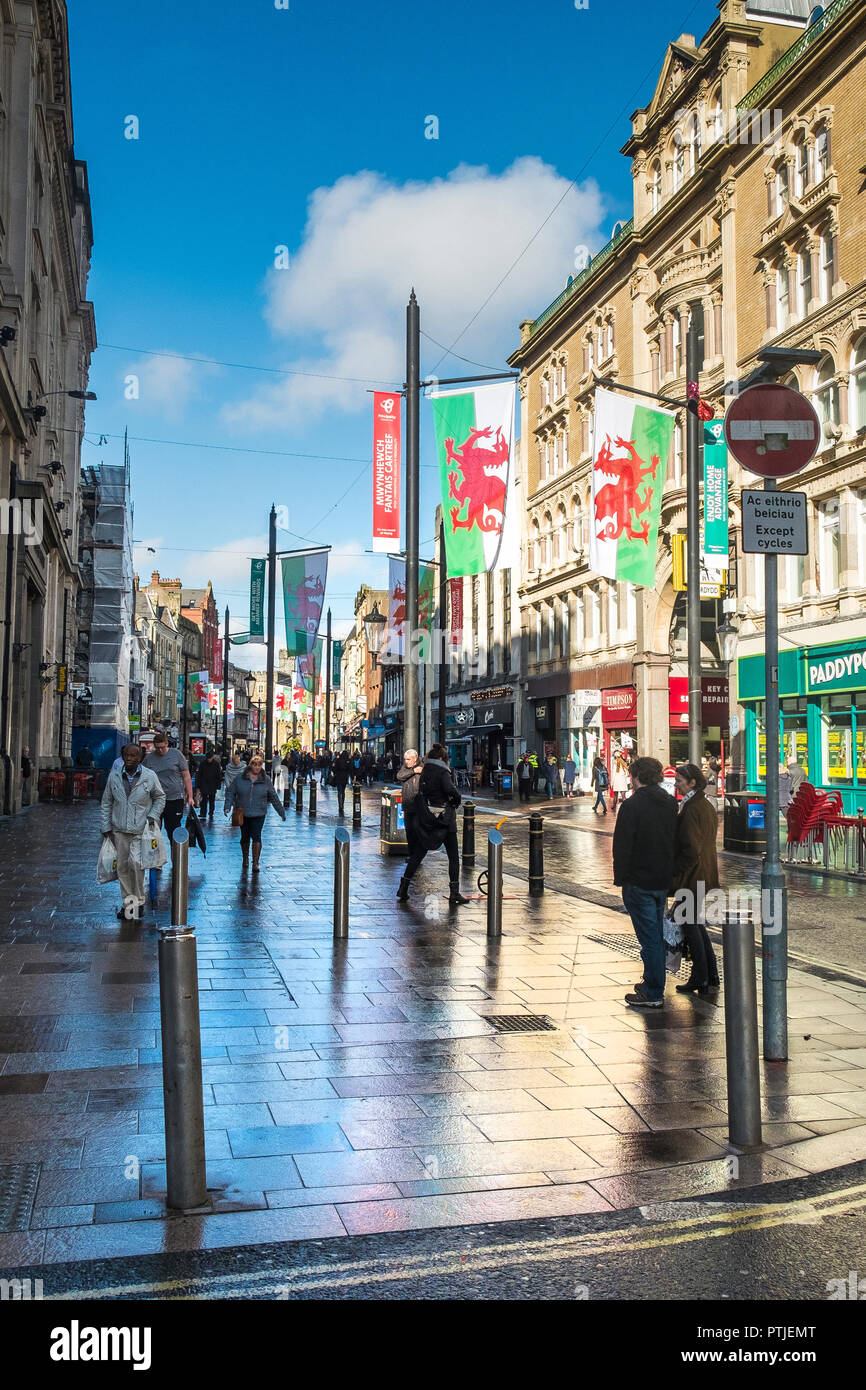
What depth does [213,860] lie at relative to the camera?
18141mm

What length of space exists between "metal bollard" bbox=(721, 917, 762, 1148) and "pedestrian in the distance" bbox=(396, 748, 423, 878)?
767cm

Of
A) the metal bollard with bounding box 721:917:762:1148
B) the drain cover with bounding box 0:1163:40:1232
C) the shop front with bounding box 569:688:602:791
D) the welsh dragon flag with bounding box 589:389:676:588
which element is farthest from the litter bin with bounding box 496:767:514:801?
the drain cover with bounding box 0:1163:40:1232

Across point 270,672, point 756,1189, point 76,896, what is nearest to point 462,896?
point 76,896

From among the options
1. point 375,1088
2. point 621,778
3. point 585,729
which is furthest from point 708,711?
point 375,1088

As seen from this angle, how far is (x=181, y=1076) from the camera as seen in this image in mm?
4453

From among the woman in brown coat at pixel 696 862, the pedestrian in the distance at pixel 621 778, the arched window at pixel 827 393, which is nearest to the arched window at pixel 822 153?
the arched window at pixel 827 393

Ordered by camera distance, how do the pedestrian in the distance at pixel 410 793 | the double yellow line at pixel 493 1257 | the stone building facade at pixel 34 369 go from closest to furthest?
the double yellow line at pixel 493 1257
the pedestrian in the distance at pixel 410 793
the stone building facade at pixel 34 369

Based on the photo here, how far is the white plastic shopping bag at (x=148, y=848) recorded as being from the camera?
11133 millimetres

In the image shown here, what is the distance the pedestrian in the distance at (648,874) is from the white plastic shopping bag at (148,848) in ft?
16.6

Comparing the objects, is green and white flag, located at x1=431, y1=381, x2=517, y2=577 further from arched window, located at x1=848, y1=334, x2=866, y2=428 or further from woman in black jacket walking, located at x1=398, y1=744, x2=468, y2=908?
arched window, located at x1=848, y1=334, x2=866, y2=428

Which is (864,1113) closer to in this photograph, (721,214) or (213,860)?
(213,860)

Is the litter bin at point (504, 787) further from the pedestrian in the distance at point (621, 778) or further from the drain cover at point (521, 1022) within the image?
the drain cover at point (521, 1022)

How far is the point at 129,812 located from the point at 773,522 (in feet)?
22.1

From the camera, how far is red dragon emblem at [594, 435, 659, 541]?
19844 mm
